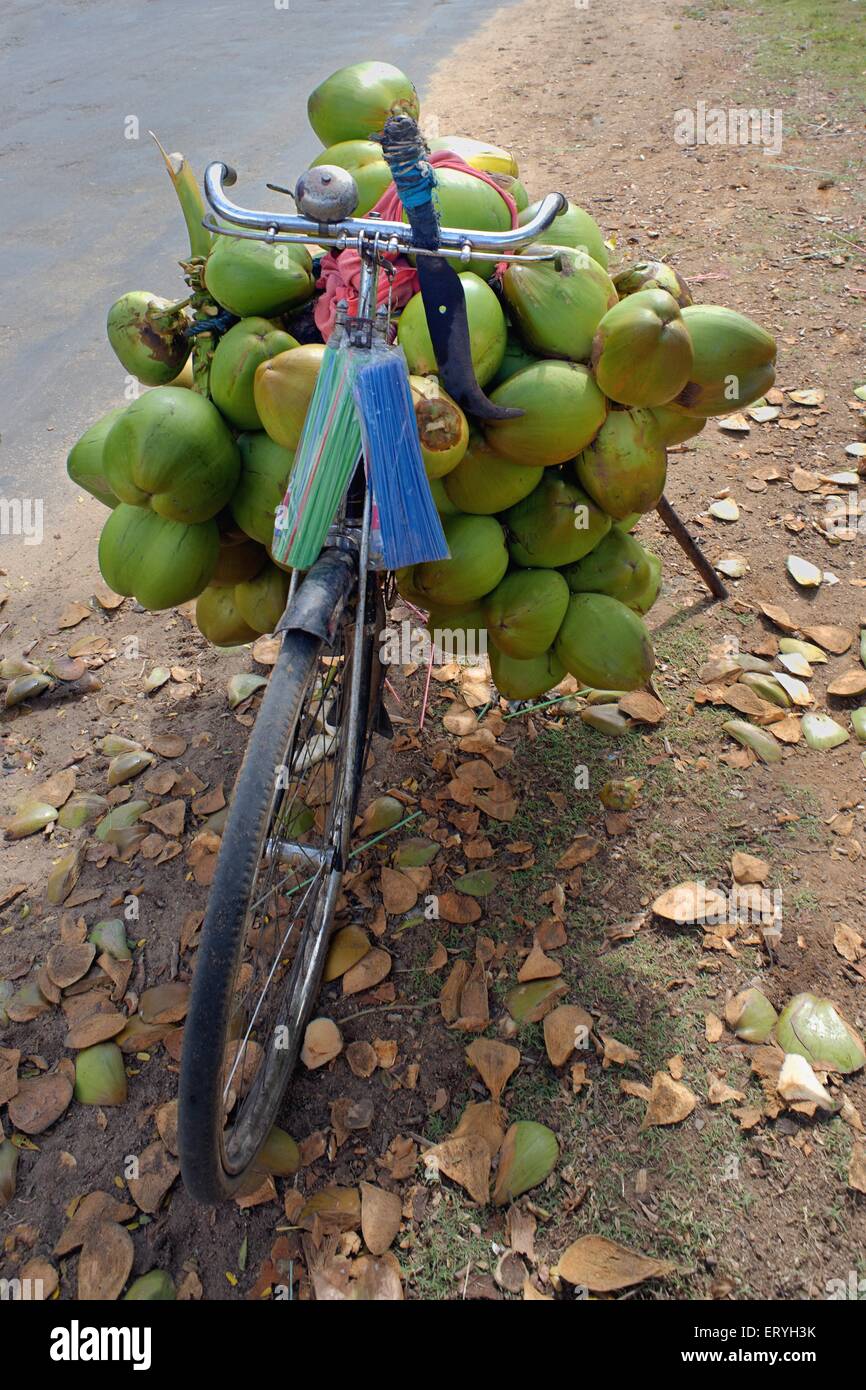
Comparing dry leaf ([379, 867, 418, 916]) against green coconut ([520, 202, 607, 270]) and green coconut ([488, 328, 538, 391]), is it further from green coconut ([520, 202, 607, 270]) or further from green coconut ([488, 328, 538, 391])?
green coconut ([520, 202, 607, 270])

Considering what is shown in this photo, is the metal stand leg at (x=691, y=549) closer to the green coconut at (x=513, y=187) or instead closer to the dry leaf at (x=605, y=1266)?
the green coconut at (x=513, y=187)

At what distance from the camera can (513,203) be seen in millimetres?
2033

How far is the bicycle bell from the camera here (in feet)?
4.82

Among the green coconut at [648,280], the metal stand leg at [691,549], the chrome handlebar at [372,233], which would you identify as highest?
the chrome handlebar at [372,233]

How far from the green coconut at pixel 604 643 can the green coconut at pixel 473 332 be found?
55 centimetres

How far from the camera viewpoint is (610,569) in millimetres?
2162

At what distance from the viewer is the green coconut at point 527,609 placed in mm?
2062

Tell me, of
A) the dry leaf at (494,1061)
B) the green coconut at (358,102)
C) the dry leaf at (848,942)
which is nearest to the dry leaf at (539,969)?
the dry leaf at (494,1061)

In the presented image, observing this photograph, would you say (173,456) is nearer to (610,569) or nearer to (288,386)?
(288,386)

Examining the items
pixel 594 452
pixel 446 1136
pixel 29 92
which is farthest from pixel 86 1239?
pixel 29 92

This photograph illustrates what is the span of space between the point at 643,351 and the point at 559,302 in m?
0.23

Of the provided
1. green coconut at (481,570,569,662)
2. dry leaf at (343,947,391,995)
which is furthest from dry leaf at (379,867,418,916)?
green coconut at (481,570,569,662)

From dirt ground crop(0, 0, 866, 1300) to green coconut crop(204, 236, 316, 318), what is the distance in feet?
4.09
